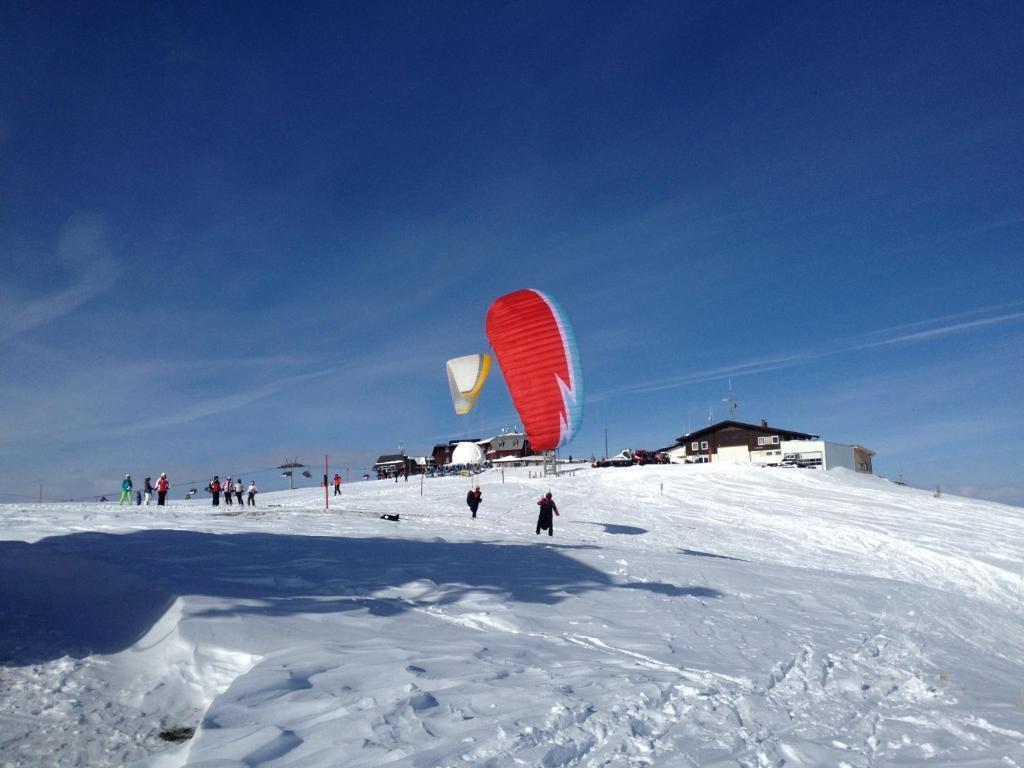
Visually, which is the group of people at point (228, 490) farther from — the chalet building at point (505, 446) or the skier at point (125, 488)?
the chalet building at point (505, 446)

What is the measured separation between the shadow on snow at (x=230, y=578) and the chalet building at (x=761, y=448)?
55.0 meters

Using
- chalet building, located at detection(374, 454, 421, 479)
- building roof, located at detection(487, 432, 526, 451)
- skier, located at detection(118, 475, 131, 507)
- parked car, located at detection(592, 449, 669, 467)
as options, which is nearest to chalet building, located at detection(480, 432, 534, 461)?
building roof, located at detection(487, 432, 526, 451)

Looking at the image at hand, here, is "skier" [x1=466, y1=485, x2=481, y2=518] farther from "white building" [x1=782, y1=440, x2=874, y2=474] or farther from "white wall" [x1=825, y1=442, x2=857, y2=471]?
"white wall" [x1=825, y1=442, x2=857, y2=471]

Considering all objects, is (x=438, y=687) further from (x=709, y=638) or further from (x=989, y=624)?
(x=989, y=624)

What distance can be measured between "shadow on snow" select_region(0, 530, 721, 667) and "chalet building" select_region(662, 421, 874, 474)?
55.0 meters

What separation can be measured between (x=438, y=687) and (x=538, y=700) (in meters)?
0.84

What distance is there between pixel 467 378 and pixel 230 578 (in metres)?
27.5

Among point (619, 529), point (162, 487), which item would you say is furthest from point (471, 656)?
point (162, 487)

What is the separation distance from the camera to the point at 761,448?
67375 millimetres

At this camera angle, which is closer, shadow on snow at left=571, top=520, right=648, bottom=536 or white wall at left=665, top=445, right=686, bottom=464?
shadow on snow at left=571, top=520, right=648, bottom=536

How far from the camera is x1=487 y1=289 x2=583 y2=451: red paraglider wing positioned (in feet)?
66.9

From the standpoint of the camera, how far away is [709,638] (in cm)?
877

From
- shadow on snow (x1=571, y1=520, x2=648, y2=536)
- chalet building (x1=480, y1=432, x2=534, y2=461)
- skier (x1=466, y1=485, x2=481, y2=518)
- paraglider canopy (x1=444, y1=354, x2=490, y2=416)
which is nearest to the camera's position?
shadow on snow (x1=571, y1=520, x2=648, y2=536)

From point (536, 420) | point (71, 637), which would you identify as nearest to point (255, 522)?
point (536, 420)
